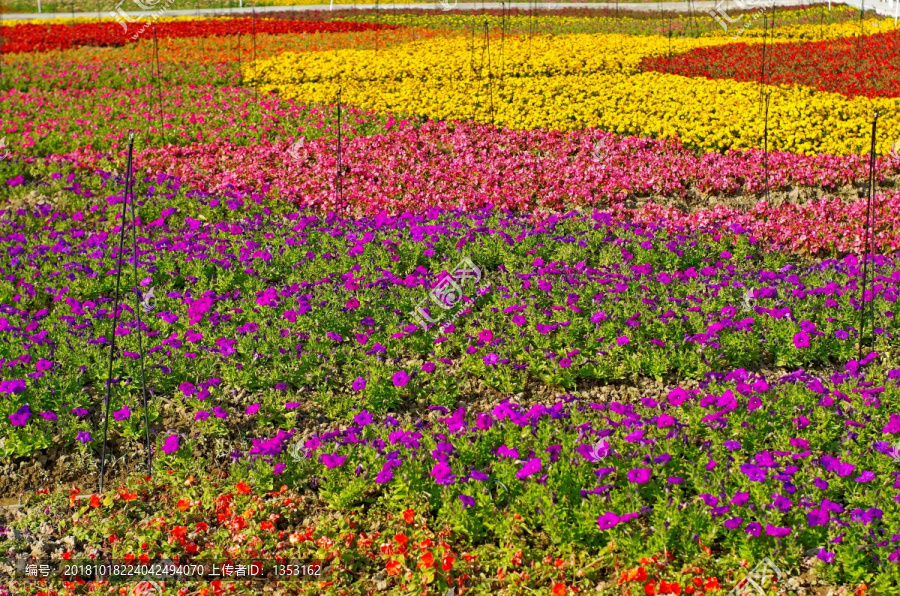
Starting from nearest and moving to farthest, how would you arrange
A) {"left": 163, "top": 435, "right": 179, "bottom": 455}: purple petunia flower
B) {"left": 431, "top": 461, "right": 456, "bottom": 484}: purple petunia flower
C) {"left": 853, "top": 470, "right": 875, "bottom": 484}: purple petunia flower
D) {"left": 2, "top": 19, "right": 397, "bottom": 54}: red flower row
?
{"left": 853, "top": 470, "right": 875, "bottom": 484}: purple petunia flower, {"left": 431, "top": 461, "right": 456, "bottom": 484}: purple petunia flower, {"left": 163, "top": 435, "right": 179, "bottom": 455}: purple petunia flower, {"left": 2, "top": 19, "right": 397, "bottom": 54}: red flower row

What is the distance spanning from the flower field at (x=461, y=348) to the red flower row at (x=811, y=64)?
1729 millimetres

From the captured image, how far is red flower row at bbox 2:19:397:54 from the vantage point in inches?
894

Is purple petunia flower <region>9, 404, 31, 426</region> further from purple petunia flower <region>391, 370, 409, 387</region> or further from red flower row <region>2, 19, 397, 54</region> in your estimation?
red flower row <region>2, 19, 397, 54</region>

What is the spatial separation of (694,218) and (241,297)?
5.16 m

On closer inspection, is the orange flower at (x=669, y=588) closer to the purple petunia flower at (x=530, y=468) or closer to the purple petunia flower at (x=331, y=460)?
the purple petunia flower at (x=530, y=468)

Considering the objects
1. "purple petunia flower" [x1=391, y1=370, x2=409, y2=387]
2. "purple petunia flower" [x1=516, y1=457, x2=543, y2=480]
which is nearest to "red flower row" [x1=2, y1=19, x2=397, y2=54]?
"purple petunia flower" [x1=391, y1=370, x2=409, y2=387]

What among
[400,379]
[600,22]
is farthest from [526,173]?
[600,22]

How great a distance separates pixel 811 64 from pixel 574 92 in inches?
226

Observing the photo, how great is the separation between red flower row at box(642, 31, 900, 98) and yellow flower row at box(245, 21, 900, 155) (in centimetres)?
74

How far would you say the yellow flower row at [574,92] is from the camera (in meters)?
12.2

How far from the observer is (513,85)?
51.9ft

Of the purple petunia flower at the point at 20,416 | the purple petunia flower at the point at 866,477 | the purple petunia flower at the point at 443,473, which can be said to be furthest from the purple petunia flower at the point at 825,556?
the purple petunia flower at the point at 20,416

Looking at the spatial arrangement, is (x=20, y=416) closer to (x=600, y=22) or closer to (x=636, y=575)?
(x=636, y=575)

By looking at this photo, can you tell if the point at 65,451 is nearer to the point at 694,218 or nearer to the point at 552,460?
the point at 552,460
